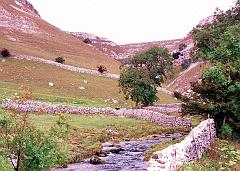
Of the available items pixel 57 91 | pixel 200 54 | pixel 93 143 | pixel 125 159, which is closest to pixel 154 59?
pixel 57 91

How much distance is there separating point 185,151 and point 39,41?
303ft

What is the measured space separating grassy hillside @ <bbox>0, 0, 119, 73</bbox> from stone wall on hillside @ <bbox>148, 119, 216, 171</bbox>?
65.2 metres

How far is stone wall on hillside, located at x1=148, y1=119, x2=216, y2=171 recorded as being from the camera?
18609mm

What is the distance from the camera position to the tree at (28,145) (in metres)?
19.9

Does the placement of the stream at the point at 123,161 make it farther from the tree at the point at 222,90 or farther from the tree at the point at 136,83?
the tree at the point at 136,83

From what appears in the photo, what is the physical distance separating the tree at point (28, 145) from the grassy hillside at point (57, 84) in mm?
41745

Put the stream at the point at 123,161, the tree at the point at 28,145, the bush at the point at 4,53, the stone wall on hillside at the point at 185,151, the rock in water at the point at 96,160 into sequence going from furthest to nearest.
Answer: the bush at the point at 4,53 → the rock in water at the point at 96,160 → the stream at the point at 123,161 → the tree at the point at 28,145 → the stone wall on hillside at the point at 185,151

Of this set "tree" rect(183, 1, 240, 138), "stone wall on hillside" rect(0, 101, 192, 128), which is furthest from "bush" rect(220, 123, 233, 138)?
"stone wall on hillside" rect(0, 101, 192, 128)

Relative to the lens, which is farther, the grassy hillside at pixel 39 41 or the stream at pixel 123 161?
the grassy hillside at pixel 39 41

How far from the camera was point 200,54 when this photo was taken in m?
50.4

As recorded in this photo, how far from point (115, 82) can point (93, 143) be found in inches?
1997

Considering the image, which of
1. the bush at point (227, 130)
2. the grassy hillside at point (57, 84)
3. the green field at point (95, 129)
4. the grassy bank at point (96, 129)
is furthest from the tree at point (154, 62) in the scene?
the bush at point (227, 130)

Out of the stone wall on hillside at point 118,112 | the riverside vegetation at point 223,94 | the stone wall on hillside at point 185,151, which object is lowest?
the stone wall on hillside at point 118,112

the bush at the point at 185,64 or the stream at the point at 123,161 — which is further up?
the bush at the point at 185,64
